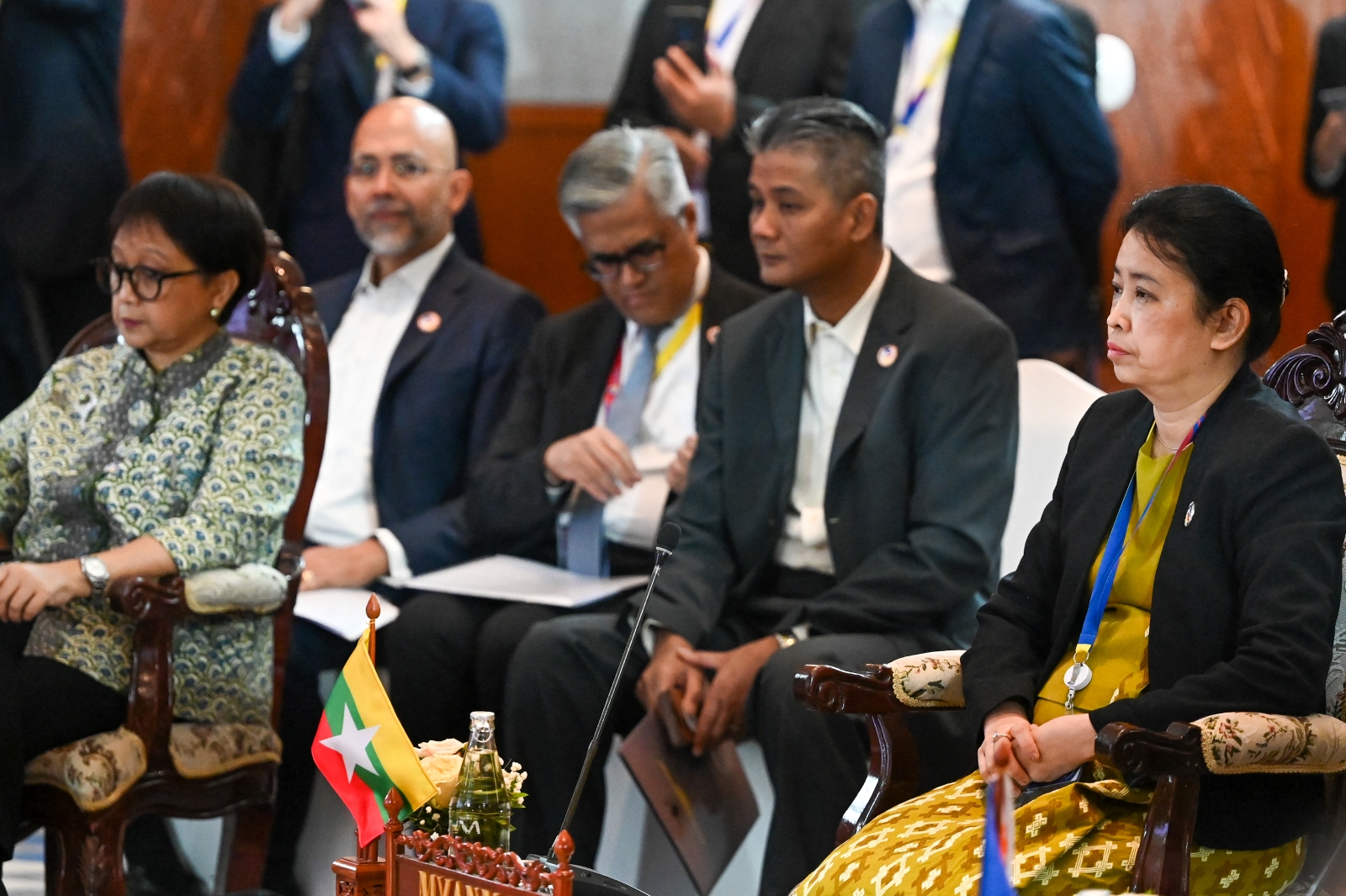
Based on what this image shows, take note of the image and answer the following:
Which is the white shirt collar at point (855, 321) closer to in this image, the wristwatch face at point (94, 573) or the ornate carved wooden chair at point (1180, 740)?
the ornate carved wooden chair at point (1180, 740)

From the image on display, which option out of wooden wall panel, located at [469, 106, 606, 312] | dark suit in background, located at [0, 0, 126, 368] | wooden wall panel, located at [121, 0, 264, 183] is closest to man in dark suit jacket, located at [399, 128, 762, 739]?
dark suit in background, located at [0, 0, 126, 368]

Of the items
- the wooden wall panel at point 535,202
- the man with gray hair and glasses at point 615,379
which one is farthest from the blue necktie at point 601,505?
the wooden wall panel at point 535,202

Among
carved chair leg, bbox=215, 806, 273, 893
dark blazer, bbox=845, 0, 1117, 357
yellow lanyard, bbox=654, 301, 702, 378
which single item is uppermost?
dark blazer, bbox=845, 0, 1117, 357

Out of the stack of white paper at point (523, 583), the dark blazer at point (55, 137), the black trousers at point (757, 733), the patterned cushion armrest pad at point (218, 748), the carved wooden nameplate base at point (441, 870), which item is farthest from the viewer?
the dark blazer at point (55, 137)

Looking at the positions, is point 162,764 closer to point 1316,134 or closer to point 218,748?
point 218,748

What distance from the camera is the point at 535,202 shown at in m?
5.90

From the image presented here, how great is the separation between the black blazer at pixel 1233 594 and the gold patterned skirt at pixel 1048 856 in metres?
0.05

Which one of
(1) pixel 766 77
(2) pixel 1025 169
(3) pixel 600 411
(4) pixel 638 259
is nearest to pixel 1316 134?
(2) pixel 1025 169

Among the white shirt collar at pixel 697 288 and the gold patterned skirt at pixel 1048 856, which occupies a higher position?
the white shirt collar at pixel 697 288

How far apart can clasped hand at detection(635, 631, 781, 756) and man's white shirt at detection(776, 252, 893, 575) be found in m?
0.21

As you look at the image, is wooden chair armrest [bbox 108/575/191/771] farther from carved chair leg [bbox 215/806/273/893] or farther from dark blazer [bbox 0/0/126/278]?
dark blazer [bbox 0/0/126/278]

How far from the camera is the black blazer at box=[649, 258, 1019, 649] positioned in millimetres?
2873

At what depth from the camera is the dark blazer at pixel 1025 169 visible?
3977mm

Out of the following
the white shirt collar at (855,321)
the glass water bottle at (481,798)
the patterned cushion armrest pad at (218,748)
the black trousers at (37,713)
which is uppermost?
the white shirt collar at (855,321)
